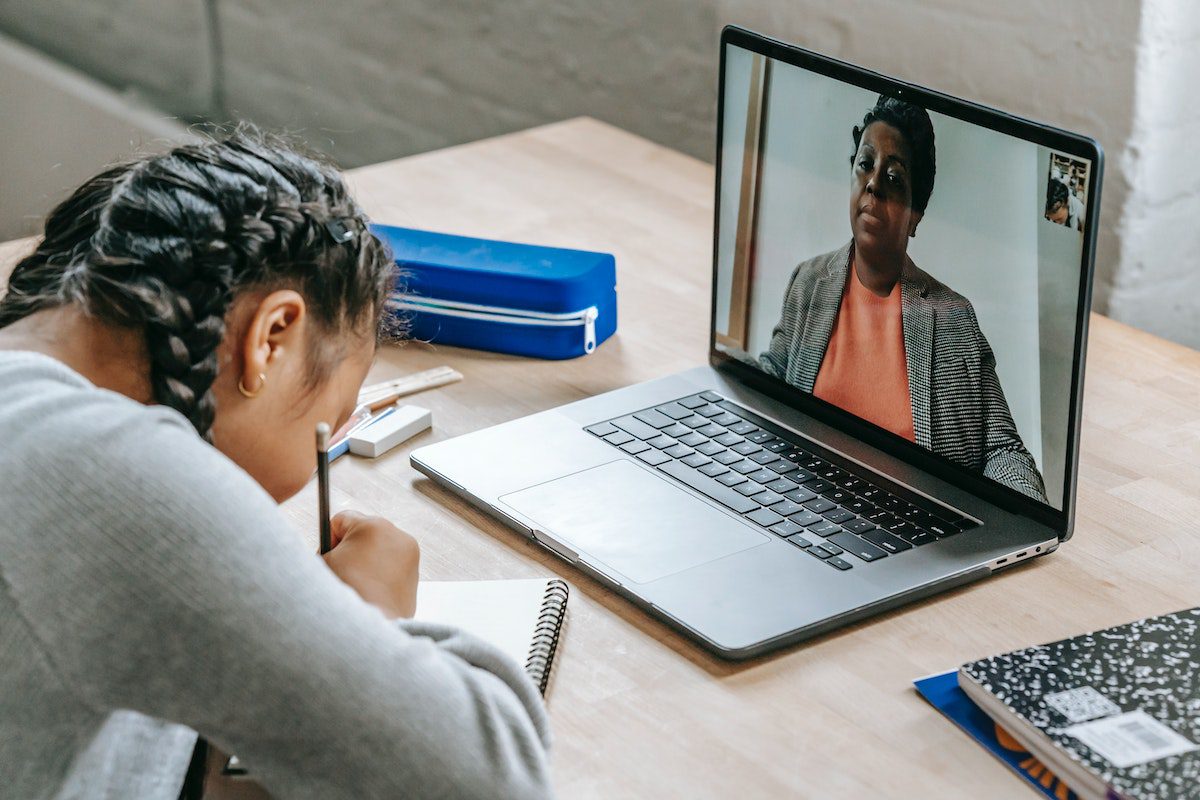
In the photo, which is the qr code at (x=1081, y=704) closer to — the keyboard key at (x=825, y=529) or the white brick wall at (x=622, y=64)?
the keyboard key at (x=825, y=529)

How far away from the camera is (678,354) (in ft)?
4.11

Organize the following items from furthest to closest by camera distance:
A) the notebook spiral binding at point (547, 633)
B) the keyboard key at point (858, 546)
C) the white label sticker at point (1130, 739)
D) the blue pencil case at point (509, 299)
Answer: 1. the blue pencil case at point (509, 299)
2. the keyboard key at point (858, 546)
3. the notebook spiral binding at point (547, 633)
4. the white label sticker at point (1130, 739)

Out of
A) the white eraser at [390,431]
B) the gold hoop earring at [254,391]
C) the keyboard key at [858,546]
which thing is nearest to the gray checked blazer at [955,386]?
the keyboard key at [858,546]

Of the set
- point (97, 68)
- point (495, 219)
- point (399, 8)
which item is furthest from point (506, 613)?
point (97, 68)

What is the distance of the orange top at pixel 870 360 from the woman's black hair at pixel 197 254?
371mm

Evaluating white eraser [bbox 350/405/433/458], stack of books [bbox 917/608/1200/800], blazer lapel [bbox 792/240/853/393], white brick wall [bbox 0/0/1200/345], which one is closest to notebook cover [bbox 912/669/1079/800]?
stack of books [bbox 917/608/1200/800]

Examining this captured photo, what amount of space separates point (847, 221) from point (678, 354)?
0.29 meters

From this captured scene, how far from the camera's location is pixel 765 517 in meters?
0.94

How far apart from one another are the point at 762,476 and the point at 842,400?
0.10m

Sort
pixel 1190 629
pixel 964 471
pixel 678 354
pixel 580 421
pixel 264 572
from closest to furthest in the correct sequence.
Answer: pixel 264 572
pixel 1190 629
pixel 964 471
pixel 580 421
pixel 678 354

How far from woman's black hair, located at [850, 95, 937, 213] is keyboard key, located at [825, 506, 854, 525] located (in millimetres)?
216

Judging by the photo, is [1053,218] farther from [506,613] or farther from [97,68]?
[97,68]

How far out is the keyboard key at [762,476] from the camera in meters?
1.00

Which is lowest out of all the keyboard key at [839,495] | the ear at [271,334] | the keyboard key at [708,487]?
the keyboard key at [708,487]
